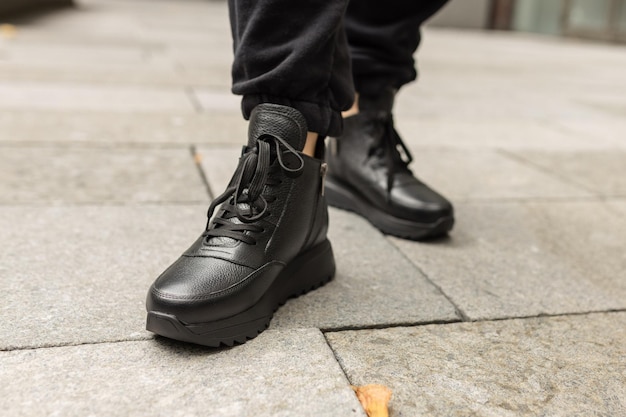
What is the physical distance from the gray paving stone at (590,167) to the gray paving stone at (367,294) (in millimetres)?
1081

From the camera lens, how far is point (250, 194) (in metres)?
1.17

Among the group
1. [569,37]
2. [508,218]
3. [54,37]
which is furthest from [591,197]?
[569,37]

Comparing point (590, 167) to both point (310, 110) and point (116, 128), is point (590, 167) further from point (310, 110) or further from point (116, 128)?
point (116, 128)

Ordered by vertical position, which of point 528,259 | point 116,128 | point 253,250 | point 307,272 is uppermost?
point 253,250

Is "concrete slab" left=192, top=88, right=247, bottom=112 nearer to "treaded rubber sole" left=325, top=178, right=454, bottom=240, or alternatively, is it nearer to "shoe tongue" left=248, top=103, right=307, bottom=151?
"treaded rubber sole" left=325, top=178, right=454, bottom=240

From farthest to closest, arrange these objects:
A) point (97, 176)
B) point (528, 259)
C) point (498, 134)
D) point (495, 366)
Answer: point (498, 134) → point (97, 176) → point (528, 259) → point (495, 366)

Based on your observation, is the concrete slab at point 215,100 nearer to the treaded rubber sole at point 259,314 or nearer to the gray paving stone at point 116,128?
the gray paving stone at point 116,128

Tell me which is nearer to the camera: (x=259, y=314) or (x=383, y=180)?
(x=259, y=314)

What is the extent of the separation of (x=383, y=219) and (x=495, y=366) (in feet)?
2.20

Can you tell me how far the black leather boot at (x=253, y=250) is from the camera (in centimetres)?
106

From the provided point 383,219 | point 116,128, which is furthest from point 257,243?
point 116,128

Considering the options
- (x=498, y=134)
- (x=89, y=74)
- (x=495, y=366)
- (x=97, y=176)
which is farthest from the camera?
(x=89, y=74)

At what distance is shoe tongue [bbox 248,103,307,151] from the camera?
1.20 meters

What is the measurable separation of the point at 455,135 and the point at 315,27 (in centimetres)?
194
